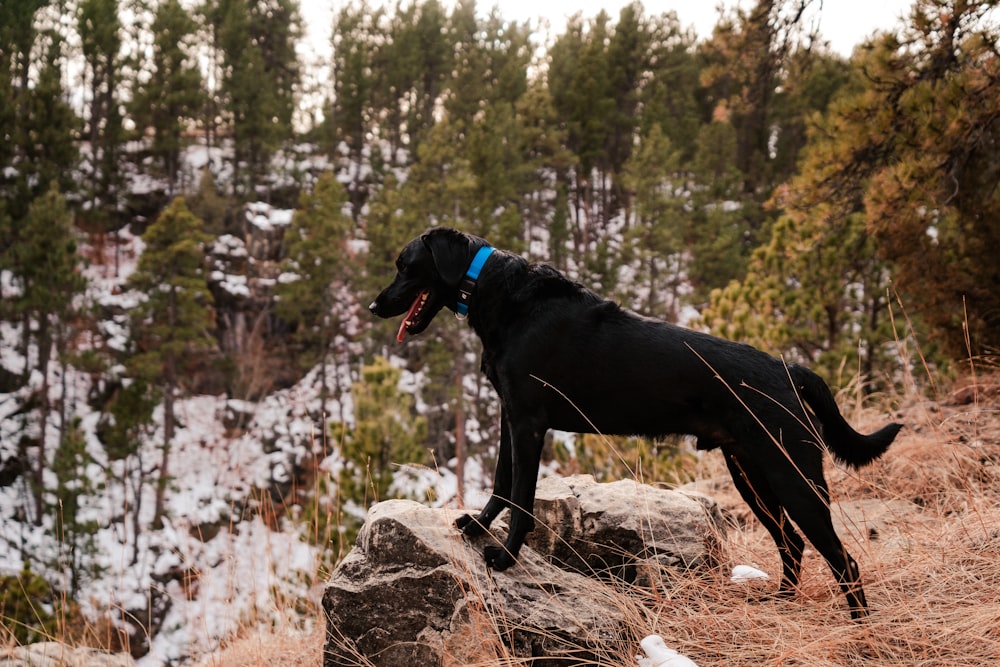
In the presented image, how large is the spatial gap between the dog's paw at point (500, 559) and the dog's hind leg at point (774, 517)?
3.12ft

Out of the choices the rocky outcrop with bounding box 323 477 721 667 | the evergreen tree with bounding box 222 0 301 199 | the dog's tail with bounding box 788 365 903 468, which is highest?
the evergreen tree with bounding box 222 0 301 199

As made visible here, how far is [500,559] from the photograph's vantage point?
2.61 metres

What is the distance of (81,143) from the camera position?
28281 mm

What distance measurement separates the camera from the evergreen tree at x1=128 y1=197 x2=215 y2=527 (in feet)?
67.1

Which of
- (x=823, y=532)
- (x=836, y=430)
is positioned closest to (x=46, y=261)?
(x=836, y=430)

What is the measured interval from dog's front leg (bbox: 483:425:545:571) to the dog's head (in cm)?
63

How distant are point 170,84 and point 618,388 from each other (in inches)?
1106

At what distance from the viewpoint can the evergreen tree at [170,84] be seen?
2473 cm

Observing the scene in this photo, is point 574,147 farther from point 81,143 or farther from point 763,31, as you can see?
point 763,31

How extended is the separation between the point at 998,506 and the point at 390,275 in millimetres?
20188

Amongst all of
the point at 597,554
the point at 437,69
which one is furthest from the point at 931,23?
the point at 437,69

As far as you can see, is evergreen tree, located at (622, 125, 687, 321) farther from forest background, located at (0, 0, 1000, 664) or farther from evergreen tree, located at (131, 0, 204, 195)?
evergreen tree, located at (131, 0, 204, 195)

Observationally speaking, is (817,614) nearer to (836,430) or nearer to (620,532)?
(836,430)

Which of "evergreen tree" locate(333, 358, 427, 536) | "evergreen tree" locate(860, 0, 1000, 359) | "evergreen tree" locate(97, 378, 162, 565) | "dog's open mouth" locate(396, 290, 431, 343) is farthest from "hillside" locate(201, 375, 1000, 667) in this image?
"evergreen tree" locate(97, 378, 162, 565)
